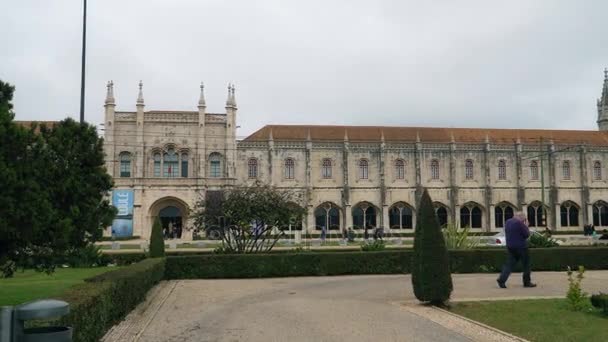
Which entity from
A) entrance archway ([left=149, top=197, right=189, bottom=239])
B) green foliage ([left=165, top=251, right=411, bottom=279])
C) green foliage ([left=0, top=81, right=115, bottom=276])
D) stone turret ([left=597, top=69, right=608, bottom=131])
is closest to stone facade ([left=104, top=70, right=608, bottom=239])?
entrance archway ([left=149, top=197, right=189, bottom=239])

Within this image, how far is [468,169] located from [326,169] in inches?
527

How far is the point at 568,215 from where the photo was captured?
173 feet

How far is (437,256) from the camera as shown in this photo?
505 inches

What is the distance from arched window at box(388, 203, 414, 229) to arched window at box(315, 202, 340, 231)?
16.4 ft

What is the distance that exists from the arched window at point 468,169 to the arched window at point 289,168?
52.8ft

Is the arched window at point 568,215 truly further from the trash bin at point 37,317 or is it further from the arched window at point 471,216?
the trash bin at point 37,317

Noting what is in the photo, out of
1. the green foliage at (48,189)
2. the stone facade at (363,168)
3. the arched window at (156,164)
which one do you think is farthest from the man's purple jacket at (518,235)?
the arched window at (156,164)

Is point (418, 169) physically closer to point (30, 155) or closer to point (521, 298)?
point (521, 298)

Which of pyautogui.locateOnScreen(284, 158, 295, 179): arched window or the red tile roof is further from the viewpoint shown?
the red tile roof

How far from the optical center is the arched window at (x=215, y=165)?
4641 centimetres

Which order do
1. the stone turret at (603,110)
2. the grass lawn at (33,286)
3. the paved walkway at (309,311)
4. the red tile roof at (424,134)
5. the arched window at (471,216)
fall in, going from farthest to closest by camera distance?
the stone turret at (603,110), the arched window at (471,216), the red tile roof at (424,134), the grass lawn at (33,286), the paved walkway at (309,311)

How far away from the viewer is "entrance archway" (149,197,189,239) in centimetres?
4591

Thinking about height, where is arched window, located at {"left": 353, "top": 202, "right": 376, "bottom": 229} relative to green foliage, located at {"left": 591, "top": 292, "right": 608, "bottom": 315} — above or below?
above

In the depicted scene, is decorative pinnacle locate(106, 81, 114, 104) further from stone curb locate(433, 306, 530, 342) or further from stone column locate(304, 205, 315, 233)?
stone curb locate(433, 306, 530, 342)
